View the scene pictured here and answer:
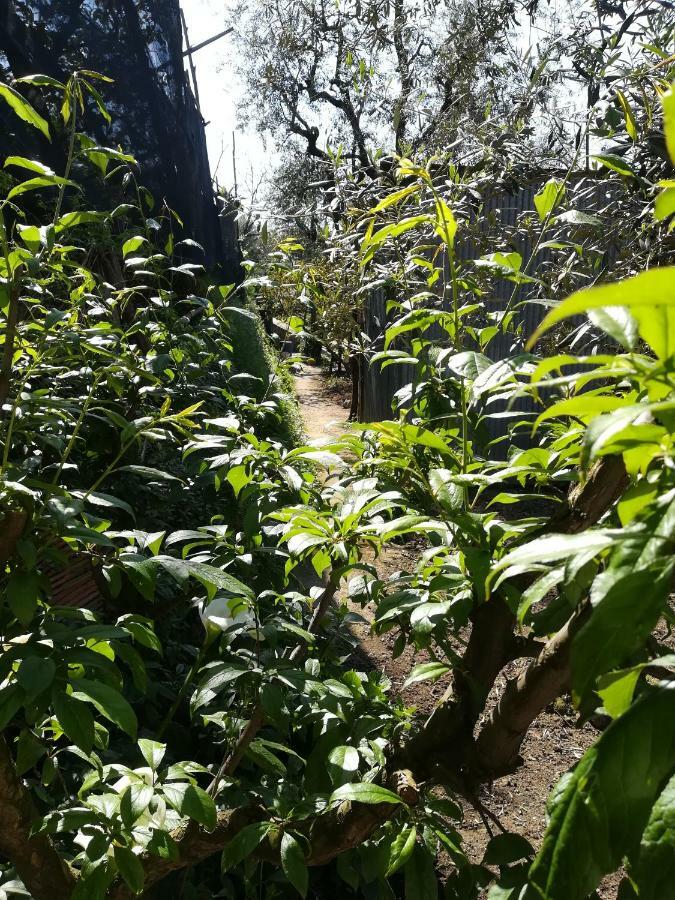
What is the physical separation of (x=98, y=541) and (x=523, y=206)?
6.01m

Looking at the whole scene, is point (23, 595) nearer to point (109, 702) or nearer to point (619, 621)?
point (109, 702)

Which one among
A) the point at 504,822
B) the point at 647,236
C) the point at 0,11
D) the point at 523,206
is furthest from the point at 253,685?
the point at 523,206

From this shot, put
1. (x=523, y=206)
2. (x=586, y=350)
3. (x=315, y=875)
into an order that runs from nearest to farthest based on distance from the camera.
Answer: (x=315, y=875), (x=586, y=350), (x=523, y=206)

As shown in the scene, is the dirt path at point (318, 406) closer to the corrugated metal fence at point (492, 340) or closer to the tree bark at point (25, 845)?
the corrugated metal fence at point (492, 340)

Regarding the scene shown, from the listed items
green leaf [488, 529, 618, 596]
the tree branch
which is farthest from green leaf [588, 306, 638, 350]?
the tree branch

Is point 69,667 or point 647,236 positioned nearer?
point 69,667

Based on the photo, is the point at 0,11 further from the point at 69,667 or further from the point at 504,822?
the point at 504,822

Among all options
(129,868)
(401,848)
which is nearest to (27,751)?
(129,868)

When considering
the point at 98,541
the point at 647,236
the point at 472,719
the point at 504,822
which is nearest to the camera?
the point at 98,541

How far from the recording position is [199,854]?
1.22 meters

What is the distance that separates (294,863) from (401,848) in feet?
0.55

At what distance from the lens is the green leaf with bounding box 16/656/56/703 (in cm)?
83

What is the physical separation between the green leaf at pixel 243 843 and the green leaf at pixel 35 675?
43cm

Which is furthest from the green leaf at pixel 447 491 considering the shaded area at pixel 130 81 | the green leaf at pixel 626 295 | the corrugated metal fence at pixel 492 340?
the corrugated metal fence at pixel 492 340
